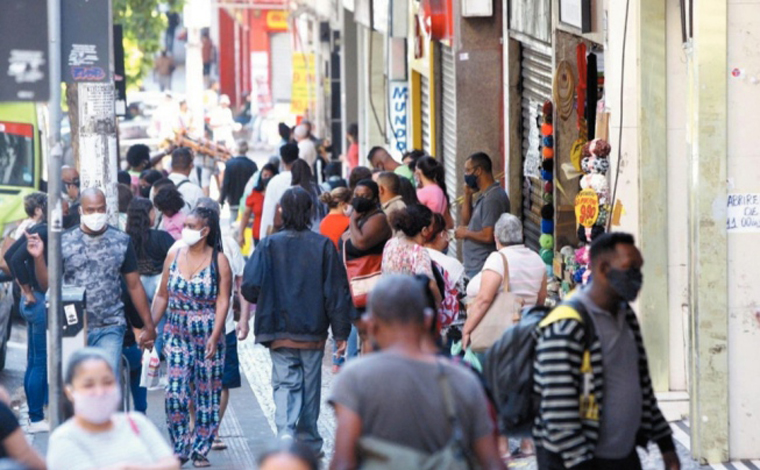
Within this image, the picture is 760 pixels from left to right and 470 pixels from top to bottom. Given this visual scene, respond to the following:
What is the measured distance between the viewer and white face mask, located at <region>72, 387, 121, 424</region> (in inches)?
235

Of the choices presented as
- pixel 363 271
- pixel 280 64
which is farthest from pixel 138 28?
pixel 280 64

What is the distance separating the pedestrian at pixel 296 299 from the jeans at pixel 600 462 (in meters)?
3.80

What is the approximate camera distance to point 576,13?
12.2 metres

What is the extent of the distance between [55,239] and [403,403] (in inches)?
129

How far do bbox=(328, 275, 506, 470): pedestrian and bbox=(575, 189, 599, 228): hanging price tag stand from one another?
18.8 feet

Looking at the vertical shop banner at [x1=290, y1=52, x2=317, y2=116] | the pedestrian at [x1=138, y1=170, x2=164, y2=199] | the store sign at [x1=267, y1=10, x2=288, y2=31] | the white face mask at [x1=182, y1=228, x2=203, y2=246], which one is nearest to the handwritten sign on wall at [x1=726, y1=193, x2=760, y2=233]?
the white face mask at [x1=182, y1=228, x2=203, y2=246]

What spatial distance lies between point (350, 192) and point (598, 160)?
288 cm

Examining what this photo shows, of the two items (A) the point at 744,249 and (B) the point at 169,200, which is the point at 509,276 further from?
(B) the point at 169,200

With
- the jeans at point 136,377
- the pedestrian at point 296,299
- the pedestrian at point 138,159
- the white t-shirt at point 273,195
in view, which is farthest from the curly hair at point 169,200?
the pedestrian at point 138,159

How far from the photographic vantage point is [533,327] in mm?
6492

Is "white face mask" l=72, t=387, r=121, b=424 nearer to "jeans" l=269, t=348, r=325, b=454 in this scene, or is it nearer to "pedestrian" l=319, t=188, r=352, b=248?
"jeans" l=269, t=348, r=325, b=454

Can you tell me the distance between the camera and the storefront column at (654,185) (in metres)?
10.7

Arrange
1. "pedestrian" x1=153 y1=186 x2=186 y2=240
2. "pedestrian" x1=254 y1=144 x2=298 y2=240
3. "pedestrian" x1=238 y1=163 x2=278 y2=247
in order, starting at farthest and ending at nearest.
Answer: "pedestrian" x1=238 y1=163 x2=278 y2=247
"pedestrian" x1=254 y1=144 x2=298 y2=240
"pedestrian" x1=153 y1=186 x2=186 y2=240

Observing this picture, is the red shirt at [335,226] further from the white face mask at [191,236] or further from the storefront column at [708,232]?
the storefront column at [708,232]
